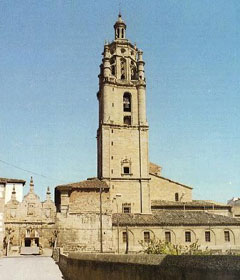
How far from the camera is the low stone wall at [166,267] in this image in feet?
14.6

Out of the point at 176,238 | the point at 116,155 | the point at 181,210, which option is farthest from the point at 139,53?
the point at 176,238

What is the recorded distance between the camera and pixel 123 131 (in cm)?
4706

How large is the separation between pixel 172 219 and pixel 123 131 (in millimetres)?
12429

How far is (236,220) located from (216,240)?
3.60 meters

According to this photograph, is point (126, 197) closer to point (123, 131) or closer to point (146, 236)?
point (146, 236)

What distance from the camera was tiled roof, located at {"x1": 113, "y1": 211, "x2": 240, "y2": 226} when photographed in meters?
41.5

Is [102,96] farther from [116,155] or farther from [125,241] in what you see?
[125,241]

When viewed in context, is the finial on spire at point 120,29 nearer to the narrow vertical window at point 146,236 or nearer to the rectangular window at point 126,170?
the rectangular window at point 126,170

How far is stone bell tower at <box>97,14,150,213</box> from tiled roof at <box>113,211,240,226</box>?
6.94ft

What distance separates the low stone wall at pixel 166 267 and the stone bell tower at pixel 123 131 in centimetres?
3436

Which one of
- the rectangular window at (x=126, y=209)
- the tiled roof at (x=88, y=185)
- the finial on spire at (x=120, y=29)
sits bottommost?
the rectangular window at (x=126, y=209)

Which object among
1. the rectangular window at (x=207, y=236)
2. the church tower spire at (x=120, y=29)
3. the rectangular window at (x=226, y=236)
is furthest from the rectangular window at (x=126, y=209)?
the church tower spire at (x=120, y=29)

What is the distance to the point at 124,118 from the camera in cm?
4875

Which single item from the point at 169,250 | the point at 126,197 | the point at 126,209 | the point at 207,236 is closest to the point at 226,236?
the point at 207,236
